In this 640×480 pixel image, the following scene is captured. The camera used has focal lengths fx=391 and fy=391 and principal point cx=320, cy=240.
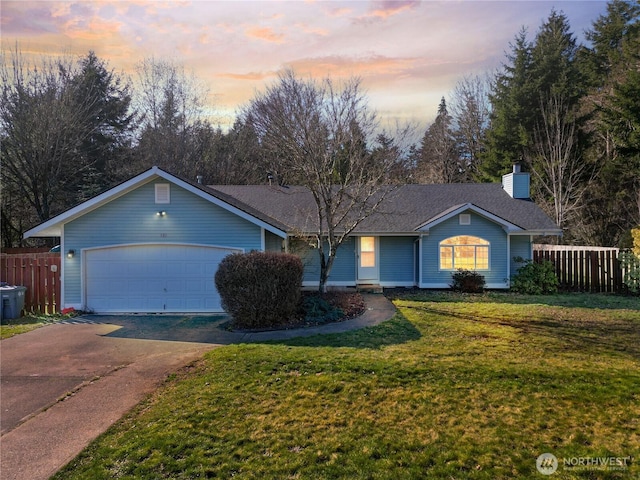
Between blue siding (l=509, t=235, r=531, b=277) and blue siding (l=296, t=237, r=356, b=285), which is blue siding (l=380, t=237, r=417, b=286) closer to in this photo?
blue siding (l=296, t=237, r=356, b=285)

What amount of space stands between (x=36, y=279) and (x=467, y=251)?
14.5m

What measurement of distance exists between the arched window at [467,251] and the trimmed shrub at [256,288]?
8168 millimetres

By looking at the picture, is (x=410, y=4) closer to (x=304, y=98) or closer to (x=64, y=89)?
(x=304, y=98)

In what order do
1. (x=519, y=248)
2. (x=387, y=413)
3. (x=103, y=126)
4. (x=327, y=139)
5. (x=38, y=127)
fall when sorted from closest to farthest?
(x=387, y=413), (x=327, y=139), (x=519, y=248), (x=38, y=127), (x=103, y=126)

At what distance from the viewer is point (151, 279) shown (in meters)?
11.4

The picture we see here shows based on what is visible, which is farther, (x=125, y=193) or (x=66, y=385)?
(x=125, y=193)

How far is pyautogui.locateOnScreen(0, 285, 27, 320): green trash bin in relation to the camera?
416 inches

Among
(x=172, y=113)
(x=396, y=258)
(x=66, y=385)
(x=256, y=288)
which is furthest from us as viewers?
(x=172, y=113)

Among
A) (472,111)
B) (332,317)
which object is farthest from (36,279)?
(472,111)

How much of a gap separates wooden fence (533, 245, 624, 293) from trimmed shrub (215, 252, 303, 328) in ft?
37.3

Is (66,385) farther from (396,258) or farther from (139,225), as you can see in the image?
(396,258)

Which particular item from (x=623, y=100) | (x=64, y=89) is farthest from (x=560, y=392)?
(x=64, y=89)

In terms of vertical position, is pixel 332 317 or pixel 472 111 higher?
pixel 472 111

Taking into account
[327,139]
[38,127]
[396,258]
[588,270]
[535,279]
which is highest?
[38,127]
